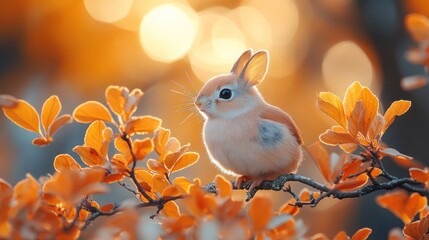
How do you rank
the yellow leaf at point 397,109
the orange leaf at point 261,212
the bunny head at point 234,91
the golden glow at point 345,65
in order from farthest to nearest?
the golden glow at point 345,65, the bunny head at point 234,91, the yellow leaf at point 397,109, the orange leaf at point 261,212

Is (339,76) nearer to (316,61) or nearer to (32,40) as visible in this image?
(316,61)

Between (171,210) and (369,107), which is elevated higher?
(369,107)

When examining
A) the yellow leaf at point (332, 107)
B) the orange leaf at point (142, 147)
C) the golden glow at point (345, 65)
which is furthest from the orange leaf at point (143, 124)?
the golden glow at point (345, 65)

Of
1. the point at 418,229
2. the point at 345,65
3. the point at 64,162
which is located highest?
the point at 64,162

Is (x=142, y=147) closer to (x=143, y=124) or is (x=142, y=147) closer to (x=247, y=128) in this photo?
(x=143, y=124)

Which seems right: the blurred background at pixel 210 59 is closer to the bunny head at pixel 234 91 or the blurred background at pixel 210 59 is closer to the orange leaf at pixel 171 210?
the bunny head at pixel 234 91

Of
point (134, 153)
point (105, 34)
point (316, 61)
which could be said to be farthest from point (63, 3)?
point (134, 153)

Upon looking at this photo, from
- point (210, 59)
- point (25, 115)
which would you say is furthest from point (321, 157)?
point (210, 59)
